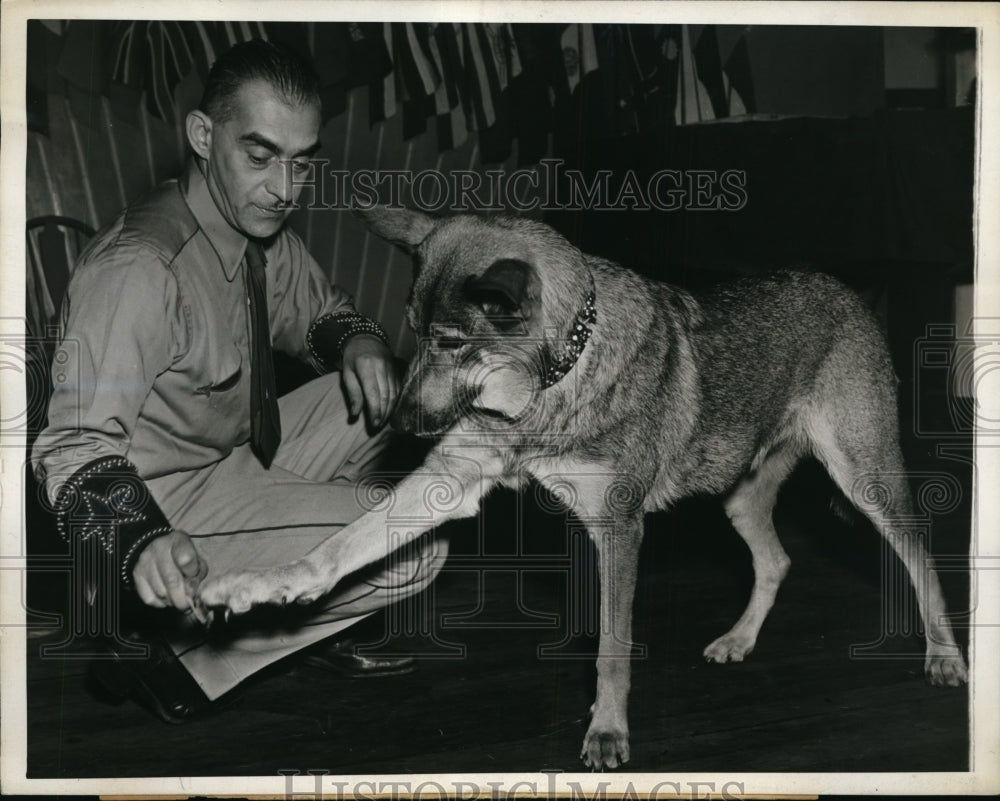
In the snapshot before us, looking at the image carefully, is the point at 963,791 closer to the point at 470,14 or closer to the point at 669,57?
the point at 669,57

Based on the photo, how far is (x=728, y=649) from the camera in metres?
3.20

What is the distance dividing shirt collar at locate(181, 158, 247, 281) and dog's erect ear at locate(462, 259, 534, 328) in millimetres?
863

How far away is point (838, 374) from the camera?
3.26 meters

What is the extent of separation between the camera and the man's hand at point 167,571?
2633mm

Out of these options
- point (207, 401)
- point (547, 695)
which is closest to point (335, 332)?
point (207, 401)

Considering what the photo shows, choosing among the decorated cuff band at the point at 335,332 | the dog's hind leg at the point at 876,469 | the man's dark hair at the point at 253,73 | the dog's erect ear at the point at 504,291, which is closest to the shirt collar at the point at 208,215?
the man's dark hair at the point at 253,73

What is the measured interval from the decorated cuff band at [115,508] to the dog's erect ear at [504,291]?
1065mm

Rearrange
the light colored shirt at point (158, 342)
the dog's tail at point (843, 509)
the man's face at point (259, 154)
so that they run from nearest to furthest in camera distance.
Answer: the light colored shirt at point (158, 342), the man's face at point (259, 154), the dog's tail at point (843, 509)

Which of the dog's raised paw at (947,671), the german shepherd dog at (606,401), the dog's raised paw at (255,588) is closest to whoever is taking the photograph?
the dog's raised paw at (255,588)

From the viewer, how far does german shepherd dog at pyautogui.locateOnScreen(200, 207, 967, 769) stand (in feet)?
8.81

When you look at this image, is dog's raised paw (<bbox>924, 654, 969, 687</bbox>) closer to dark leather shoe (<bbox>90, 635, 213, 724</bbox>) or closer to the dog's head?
the dog's head

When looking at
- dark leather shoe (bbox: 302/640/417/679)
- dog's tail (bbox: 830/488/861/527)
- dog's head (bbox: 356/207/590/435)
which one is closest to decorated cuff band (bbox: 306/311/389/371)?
dog's head (bbox: 356/207/590/435)

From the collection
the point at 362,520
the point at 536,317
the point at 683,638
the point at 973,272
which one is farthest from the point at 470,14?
the point at 683,638

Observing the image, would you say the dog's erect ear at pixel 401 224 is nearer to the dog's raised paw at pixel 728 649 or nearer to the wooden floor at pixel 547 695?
the wooden floor at pixel 547 695
